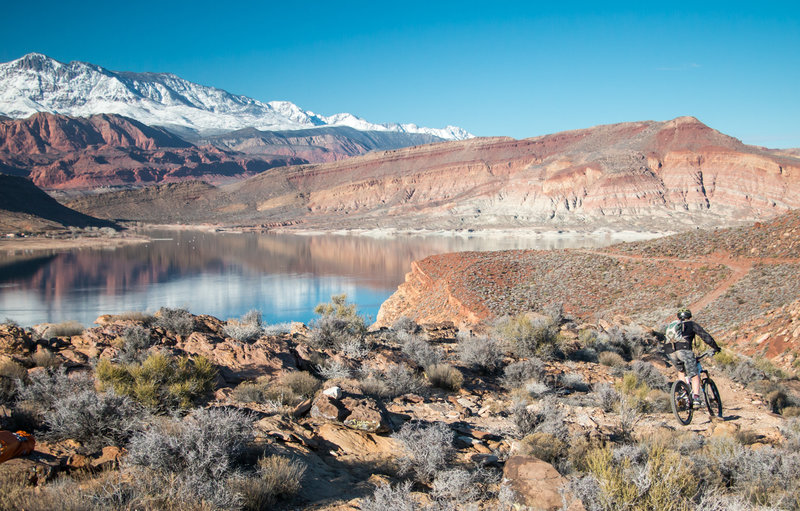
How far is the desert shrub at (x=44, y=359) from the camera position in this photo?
622 centimetres

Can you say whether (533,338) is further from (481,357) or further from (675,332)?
(675,332)

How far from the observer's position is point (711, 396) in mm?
6223

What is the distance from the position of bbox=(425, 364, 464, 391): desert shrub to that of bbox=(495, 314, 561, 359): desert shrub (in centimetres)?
279

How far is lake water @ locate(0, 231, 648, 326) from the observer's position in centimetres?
2789

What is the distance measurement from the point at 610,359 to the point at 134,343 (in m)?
8.34

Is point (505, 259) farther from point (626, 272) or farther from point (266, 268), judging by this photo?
point (266, 268)

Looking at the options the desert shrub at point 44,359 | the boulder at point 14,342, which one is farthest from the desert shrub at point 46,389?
the boulder at point 14,342

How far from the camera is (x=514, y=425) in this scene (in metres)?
5.45

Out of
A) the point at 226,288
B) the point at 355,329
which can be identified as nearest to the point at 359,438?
the point at 355,329

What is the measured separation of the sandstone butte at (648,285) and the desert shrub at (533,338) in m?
3.71

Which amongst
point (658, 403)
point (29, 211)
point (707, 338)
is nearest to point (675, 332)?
point (707, 338)

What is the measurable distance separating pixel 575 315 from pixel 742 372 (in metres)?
9.83

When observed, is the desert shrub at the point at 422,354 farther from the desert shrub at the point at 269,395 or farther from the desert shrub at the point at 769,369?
the desert shrub at the point at 769,369

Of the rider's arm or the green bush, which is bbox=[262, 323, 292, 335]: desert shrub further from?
the green bush
